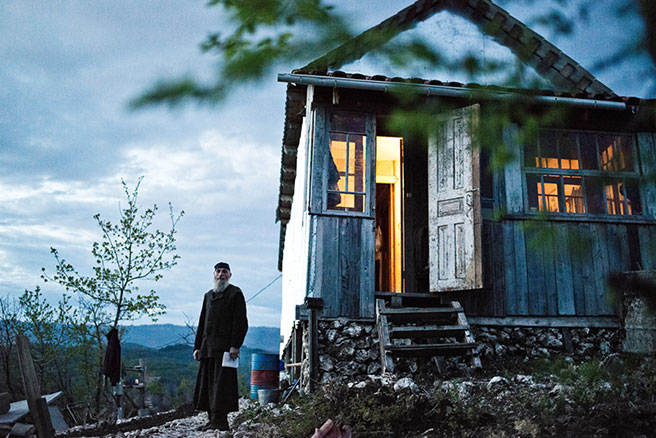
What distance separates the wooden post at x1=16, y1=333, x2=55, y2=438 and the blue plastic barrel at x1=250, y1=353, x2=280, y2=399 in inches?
136

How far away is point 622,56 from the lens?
177 centimetres

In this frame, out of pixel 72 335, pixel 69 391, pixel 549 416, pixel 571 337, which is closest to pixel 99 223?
pixel 72 335

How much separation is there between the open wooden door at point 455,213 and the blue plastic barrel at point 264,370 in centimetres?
289

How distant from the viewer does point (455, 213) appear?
7.47 metres

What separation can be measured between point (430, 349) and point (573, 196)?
10.9ft

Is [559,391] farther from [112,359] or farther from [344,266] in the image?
[112,359]

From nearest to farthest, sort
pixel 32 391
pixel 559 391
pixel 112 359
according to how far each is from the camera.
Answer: pixel 559 391 → pixel 32 391 → pixel 112 359

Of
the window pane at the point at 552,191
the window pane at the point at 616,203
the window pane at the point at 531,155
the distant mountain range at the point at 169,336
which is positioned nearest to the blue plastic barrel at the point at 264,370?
the distant mountain range at the point at 169,336

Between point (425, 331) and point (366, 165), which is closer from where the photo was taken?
point (425, 331)

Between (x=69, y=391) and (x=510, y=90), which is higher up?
(x=510, y=90)

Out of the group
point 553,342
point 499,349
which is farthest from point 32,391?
point 553,342

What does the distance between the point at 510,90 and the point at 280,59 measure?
3.56ft

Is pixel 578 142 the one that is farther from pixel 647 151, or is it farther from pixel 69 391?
pixel 69 391

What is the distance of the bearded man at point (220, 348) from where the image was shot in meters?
6.17
